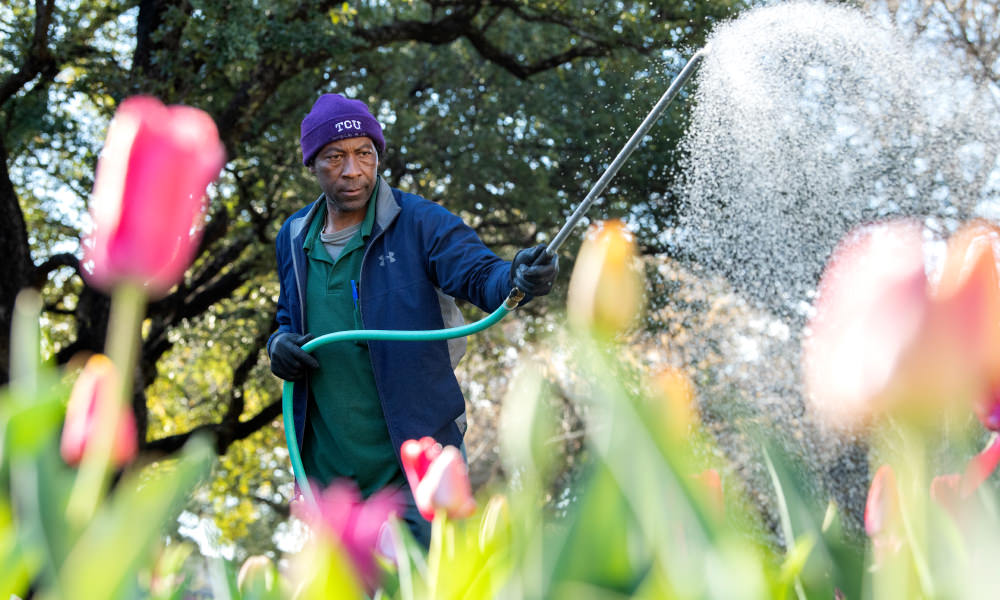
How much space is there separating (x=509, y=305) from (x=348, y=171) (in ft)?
2.43

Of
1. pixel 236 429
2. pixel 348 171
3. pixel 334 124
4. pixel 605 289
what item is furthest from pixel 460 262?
pixel 236 429

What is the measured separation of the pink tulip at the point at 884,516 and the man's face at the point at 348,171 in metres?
2.13

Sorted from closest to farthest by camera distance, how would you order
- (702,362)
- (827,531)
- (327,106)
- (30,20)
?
(827,531) < (327,106) < (30,20) < (702,362)

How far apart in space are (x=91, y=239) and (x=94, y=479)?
0.63 ft

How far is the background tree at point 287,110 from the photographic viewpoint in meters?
7.60

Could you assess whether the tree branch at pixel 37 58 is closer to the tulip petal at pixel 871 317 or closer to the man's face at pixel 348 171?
the man's face at pixel 348 171

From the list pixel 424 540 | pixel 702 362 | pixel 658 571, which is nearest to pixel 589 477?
pixel 658 571

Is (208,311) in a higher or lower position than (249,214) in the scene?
lower

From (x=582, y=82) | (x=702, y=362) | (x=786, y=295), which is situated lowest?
(x=702, y=362)

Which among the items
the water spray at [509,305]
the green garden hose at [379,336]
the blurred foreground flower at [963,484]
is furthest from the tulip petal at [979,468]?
the green garden hose at [379,336]

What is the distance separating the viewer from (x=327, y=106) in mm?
2672

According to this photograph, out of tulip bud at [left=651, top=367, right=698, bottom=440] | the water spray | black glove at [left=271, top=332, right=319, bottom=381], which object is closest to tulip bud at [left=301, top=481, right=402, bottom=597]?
the water spray

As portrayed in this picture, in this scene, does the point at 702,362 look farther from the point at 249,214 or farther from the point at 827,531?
the point at 827,531

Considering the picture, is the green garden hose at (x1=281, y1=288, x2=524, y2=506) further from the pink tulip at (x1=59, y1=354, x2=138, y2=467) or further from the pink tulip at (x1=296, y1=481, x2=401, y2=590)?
the pink tulip at (x1=59, y1=354, x2=138, y2=467)
